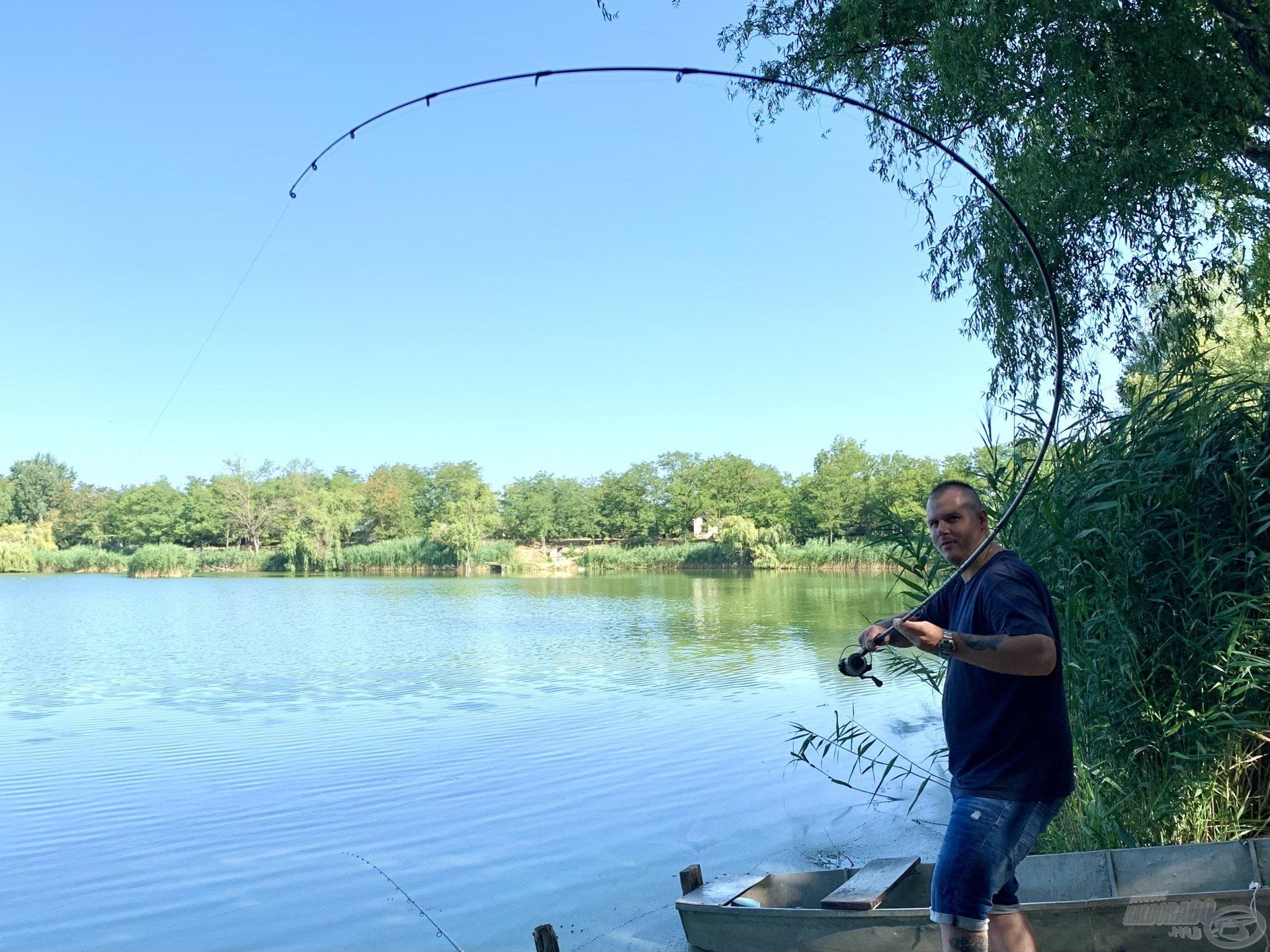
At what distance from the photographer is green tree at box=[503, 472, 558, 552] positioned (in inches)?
2640

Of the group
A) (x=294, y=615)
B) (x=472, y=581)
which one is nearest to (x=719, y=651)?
(x=294, y=615)

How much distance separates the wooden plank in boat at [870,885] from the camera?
3.89 m

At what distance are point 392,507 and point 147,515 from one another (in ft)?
51.1

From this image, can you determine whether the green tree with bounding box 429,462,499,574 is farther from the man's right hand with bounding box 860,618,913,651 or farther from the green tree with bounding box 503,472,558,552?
the man's right hand with bounding box 860,618,913,651

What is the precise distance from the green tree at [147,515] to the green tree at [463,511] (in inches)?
664

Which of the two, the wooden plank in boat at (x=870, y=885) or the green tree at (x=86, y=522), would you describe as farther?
the green tree at (x=86, y=522)

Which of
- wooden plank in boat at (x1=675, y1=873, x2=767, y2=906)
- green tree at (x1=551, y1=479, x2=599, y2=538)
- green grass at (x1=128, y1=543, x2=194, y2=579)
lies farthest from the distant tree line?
wooden plank in boat at (x1=675, y1=873, x2=767, y2=906)

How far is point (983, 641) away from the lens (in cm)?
257

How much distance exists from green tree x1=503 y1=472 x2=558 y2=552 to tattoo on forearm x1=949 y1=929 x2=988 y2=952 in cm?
6395

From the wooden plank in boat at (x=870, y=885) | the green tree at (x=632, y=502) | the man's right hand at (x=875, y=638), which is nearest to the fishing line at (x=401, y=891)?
the wooden plank in boat at (x=870, y=885)

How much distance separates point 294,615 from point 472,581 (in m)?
18.1

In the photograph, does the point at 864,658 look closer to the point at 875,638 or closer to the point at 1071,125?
the point at 875,638

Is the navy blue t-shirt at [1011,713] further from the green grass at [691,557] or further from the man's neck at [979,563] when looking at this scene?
the green grass at [691,557]

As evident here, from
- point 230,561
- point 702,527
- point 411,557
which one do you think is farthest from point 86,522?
point 702,527
